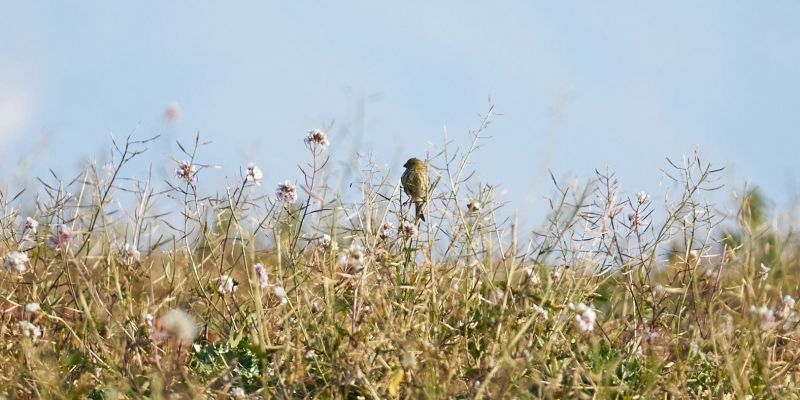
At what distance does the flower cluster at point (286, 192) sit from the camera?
3688 mm

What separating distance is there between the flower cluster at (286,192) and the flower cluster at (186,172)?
0.30m

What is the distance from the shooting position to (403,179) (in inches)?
173

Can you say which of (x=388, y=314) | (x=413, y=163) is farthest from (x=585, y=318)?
(x=413, y=163)

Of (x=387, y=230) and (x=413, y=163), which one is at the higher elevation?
(x=413, y=163)

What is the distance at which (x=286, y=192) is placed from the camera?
370 centimetres

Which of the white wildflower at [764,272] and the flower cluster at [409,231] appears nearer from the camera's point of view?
the white wildflower at [764,272]

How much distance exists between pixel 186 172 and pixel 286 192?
0.36 metres

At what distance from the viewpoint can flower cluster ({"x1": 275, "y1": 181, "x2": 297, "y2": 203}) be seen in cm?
369

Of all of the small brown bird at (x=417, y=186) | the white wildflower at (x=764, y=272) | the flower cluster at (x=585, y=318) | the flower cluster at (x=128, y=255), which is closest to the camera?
the flower cluster at (x=585, y=318)

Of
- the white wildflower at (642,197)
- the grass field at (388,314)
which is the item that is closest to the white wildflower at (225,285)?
the grass field at (388,314)

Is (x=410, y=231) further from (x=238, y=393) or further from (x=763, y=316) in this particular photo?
(x=763, y=316)

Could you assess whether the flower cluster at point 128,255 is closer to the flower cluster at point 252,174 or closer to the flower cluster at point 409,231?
the flower cluster at point 252,174

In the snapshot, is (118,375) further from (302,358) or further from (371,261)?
(371,261)

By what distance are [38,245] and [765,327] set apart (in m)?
2.38
